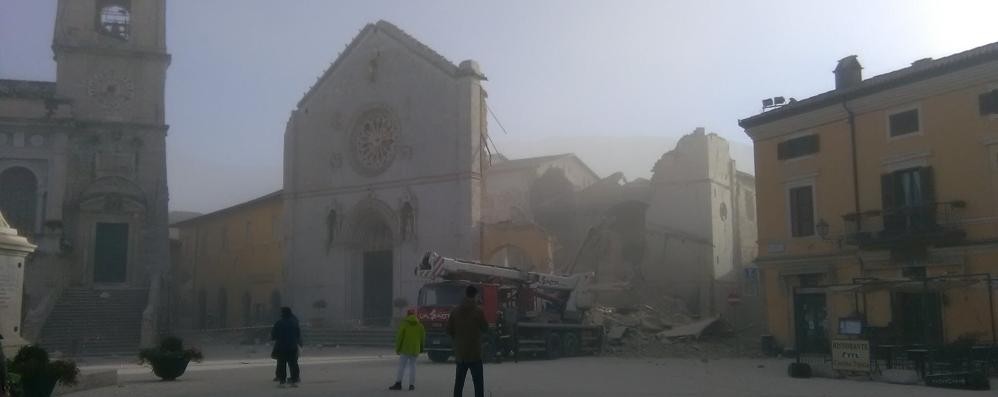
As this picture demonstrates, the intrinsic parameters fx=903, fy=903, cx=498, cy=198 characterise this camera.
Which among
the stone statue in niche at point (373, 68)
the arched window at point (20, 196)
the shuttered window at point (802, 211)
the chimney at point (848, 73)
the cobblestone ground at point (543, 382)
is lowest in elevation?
the cobblestone ground at point (543, 382)

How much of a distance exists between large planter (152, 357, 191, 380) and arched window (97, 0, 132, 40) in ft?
88.6

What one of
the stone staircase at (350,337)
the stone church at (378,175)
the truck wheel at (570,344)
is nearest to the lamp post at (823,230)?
the truck wheel at (570,344)

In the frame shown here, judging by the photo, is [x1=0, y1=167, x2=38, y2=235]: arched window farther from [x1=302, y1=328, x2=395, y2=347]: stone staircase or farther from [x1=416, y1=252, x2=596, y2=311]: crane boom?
[x1=416, y1=252, x2=596, y2=311]: crane boom

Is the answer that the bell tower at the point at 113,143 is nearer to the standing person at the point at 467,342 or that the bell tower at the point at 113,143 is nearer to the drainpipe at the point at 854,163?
the drainpipe at the point at 854,163

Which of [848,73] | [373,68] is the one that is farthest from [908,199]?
[373,68]

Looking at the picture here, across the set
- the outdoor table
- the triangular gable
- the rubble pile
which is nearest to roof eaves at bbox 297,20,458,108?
the triangular gable

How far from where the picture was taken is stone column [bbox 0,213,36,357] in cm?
1653

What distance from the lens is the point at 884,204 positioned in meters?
25.4

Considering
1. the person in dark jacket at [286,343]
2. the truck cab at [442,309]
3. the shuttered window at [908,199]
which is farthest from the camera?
the truck cab at [442,309]

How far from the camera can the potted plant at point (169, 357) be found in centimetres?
1756

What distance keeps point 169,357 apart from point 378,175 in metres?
23.5

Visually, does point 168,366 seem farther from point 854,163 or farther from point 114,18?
point 114,18

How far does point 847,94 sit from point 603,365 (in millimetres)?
10845

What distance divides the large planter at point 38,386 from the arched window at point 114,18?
3107cm
